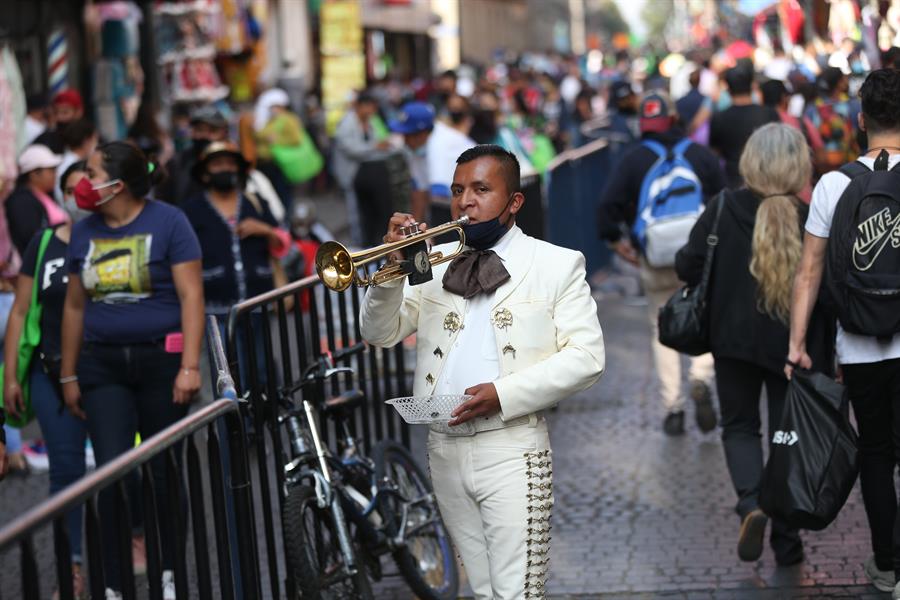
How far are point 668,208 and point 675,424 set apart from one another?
50.2 inches

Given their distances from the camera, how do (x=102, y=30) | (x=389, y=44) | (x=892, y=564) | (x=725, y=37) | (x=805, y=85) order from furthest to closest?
(x=389, y=44)
(x=725, y=37)
(x=102, y=30)
(x=805, y=85)
(x=892, y=564)

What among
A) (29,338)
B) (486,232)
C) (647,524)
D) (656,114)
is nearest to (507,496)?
(486,232)

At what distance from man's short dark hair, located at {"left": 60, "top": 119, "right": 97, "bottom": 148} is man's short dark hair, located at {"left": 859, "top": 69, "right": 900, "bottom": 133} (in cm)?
524

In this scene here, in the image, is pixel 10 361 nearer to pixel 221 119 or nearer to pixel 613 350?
pixel 221 119

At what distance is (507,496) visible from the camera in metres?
4.41

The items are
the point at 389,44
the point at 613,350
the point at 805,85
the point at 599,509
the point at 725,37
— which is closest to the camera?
the point at 599,509

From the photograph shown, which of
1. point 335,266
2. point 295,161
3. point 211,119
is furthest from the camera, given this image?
point 295,161

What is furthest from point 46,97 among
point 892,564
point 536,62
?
point 536,62

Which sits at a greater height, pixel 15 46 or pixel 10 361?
pixel 15 46

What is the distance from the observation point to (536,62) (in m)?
48.8

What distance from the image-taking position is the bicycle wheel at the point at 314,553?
5.18 m

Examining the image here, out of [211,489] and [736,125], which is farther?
[736,125]

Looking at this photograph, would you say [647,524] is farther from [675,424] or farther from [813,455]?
[675,424]

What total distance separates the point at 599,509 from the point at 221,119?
4543 mm
